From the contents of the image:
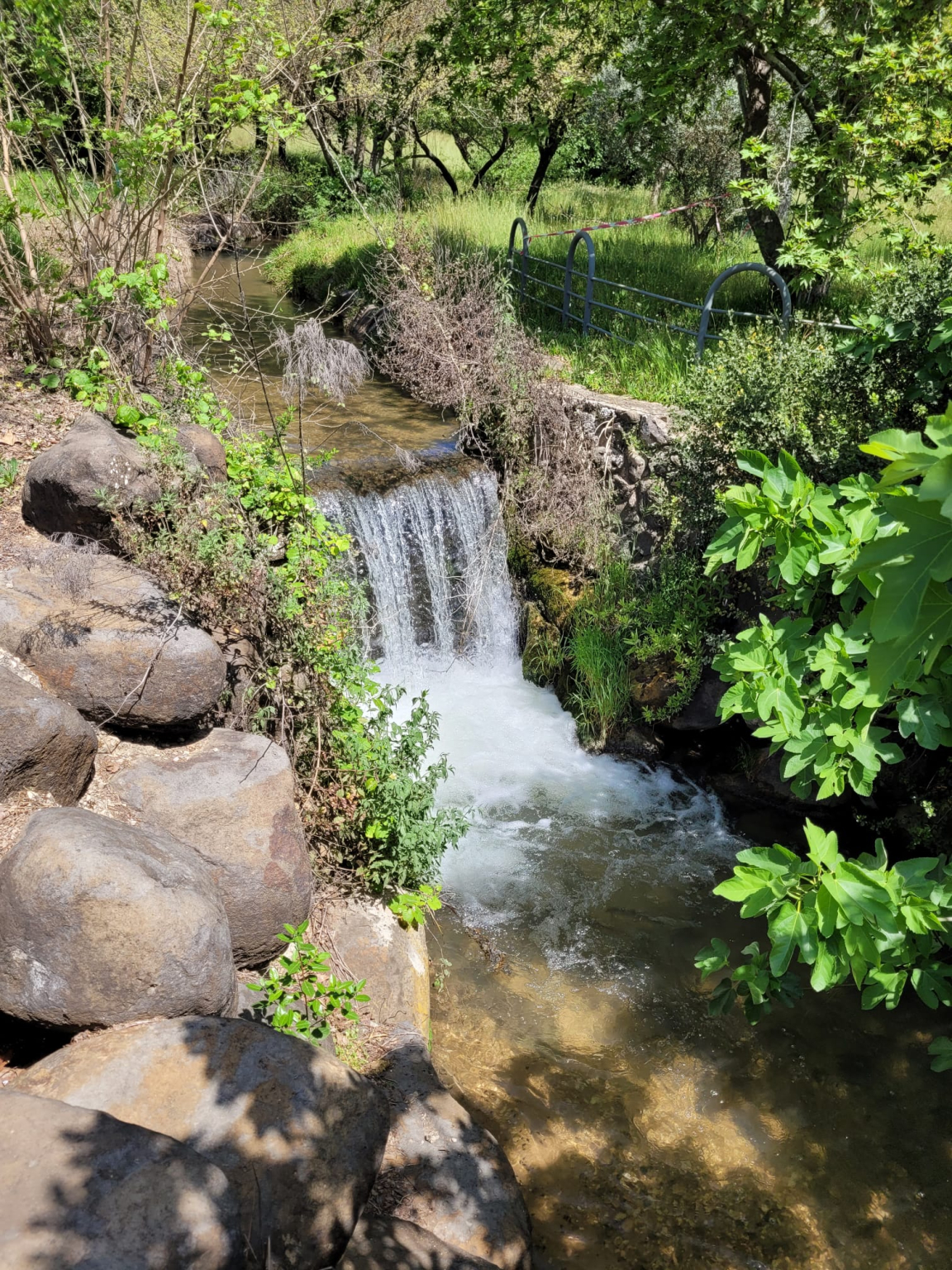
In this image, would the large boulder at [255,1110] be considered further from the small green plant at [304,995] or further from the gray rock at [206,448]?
the gray rock at [206,448]

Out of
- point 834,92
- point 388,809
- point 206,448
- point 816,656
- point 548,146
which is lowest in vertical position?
point 388,809

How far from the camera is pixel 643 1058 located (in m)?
4.98

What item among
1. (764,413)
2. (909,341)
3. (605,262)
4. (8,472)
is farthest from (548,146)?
(8,472)

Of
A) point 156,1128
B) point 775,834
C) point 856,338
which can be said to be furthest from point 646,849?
point 156,1128

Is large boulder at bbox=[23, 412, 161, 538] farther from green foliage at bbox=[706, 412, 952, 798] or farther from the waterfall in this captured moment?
green foliage at bbox=[706, 412, 952, 798]

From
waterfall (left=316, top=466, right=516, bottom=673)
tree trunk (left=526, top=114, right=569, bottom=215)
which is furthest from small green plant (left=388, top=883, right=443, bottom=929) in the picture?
tree trunk (left=526, top=114, right=569, bottom=215)

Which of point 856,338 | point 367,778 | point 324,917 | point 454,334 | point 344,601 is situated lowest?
point 324,917

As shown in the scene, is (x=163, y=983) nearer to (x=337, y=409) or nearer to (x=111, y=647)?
(x=111, y=647)

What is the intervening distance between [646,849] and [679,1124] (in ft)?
7.13

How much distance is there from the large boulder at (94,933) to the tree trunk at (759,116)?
8.78m

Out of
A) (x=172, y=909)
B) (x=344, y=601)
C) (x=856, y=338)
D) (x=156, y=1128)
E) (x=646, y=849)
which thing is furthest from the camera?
(x=646, y=849)

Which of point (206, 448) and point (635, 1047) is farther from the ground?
point (206, 448)

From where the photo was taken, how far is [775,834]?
22.0 feet

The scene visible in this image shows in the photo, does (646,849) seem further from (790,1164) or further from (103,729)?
(103,729)
